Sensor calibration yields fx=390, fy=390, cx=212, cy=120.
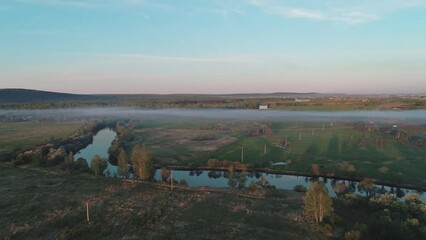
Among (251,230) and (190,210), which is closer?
(251,230)

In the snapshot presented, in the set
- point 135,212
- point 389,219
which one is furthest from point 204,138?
point 389,219

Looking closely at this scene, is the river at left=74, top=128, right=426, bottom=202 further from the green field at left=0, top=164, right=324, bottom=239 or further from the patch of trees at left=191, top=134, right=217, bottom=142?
the patch of trees at left=191, top=134, right=217, bottom=142

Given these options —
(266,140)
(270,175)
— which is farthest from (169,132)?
(270,175)

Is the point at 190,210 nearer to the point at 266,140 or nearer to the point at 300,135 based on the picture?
the point at 266,140

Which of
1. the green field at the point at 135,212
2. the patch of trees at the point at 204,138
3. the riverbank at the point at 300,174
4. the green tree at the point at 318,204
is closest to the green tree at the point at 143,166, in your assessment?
the green field at the point at 135,212

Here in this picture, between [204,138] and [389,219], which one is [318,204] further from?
[204,138]

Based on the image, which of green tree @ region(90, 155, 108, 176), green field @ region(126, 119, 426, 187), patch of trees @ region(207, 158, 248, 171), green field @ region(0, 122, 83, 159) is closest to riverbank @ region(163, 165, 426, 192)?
patch of trees @ region(207, 158, 248, 171)
